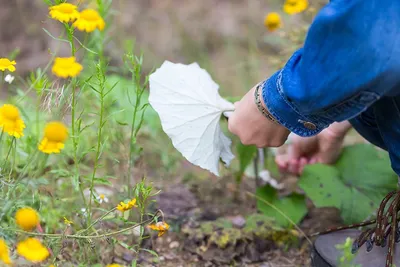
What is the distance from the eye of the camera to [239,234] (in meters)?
1.60

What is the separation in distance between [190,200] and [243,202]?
16 centimetres

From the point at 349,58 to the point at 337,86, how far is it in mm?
53

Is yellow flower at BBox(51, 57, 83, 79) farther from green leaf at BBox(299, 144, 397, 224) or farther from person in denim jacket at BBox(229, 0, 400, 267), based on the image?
green leaf at BBox(299, 144, 397, 224)

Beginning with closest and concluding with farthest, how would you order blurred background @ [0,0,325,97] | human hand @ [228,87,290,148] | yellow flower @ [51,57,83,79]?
yellow flower @ [51,57,83,79] < human hand @ [228,87,290,148] < blurred background @ [0,0,325,97]

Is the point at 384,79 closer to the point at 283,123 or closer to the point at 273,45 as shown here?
the point at 283,123

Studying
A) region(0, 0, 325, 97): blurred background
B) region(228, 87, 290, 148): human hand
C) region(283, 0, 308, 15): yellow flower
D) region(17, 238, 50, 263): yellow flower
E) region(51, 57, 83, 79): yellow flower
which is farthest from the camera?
region(0, 0, 325, 97): blurred background

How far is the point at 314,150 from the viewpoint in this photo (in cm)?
185

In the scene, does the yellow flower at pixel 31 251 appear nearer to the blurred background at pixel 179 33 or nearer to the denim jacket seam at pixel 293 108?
the denim jacket seam at pixel 293 108

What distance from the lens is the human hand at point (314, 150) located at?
5.62 ft

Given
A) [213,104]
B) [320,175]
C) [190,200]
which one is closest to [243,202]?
[190,200]

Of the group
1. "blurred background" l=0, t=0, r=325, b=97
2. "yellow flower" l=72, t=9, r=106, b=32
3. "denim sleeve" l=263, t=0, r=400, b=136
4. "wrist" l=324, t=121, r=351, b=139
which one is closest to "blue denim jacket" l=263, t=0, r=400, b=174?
"denim sleeve" l=263, t=0, r=400, b=136

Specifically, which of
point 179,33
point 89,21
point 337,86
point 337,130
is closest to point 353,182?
point 337,130

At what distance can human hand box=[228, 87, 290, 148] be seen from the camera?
1.36 m

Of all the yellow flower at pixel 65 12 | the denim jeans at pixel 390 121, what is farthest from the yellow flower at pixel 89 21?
the denim jeans at pixel 390 121
